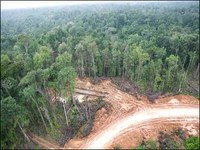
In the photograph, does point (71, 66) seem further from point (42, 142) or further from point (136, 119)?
point (136, 119)

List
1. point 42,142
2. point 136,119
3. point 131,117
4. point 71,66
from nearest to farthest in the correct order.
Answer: point 42,142 → point 136,119 → point 131,117 → point 71,66

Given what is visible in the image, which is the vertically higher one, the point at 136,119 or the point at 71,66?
→ the point at 71,66

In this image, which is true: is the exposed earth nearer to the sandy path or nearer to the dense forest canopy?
the sandy path

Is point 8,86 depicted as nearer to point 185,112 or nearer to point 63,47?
point 63,47

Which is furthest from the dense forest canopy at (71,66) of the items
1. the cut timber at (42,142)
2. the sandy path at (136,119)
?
the sandy path at (136,119)

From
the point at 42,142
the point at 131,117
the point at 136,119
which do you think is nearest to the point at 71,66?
the point at 131,117

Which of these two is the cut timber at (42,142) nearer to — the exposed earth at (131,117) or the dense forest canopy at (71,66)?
the exposed earth at (131,117)

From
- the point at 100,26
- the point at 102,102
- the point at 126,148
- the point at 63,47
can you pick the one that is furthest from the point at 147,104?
the point at 100,26
